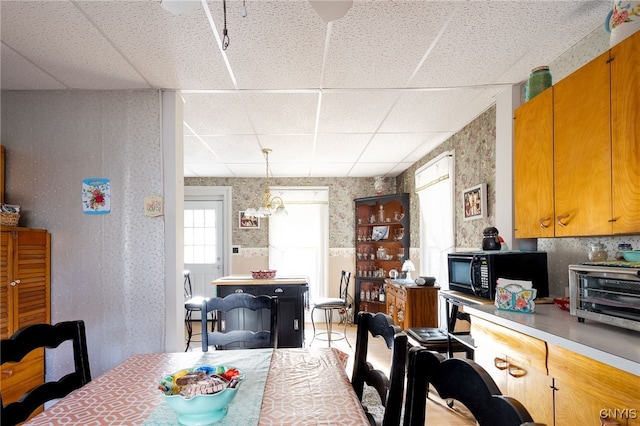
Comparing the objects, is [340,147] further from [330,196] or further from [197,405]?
[197,405]

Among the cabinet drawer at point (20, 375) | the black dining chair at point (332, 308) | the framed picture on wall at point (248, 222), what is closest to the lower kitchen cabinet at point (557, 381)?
the black dining chair at point (332, 308)

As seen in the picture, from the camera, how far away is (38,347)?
4.66ft

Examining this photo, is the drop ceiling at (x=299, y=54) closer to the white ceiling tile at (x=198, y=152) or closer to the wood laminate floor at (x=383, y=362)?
the white ceiling tile at (x=198, y=152)

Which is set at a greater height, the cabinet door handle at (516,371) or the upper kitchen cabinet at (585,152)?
the upper kitchen cabinet at (585,152)

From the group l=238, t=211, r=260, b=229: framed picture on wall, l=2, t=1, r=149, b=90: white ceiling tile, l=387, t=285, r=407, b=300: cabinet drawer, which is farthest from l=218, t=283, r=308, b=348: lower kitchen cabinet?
l=238, t=211, r=260, b=229: framed picture on wall

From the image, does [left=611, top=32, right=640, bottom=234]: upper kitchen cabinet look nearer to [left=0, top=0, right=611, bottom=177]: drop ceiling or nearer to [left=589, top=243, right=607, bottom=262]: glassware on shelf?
[left=589, top=243, right=607, bottom=262]: glassware on shelf

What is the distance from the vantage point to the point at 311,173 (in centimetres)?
608

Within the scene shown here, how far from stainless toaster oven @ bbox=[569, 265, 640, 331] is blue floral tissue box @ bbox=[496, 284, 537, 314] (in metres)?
0.27

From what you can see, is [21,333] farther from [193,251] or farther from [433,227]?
[193,251]

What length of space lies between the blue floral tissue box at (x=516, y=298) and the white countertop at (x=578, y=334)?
4cm

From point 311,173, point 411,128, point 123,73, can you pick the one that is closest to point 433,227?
point 411,128

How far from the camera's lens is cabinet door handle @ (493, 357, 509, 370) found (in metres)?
1.91

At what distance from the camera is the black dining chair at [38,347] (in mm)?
1253

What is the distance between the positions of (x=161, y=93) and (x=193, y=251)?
3.96 m
